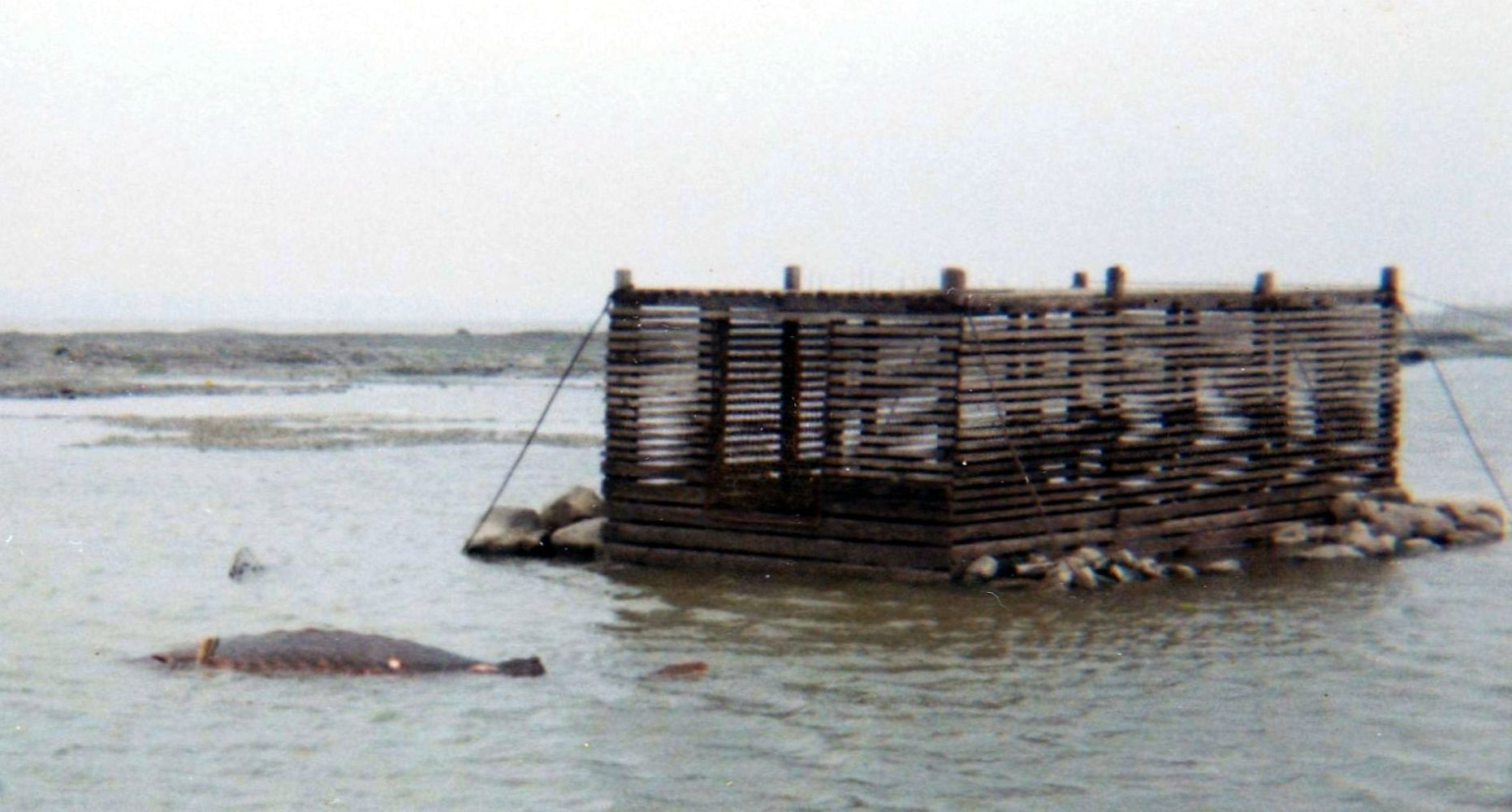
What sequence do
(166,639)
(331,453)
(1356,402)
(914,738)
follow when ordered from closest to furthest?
(914,738) < (166,639) < (1356,402) < (331,453)

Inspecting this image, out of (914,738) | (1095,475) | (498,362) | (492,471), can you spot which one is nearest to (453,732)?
(914,738)

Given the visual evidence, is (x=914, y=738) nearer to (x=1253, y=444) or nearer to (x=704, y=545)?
(x=704, y=545)

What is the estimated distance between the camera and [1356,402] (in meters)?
22.5

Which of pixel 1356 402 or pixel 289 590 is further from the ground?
pixel 1356 402

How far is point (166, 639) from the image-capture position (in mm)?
15398

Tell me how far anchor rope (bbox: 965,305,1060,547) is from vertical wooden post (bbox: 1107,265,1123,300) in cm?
225

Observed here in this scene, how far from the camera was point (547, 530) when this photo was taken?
21.3 meters

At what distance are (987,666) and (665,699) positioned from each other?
9.36ft

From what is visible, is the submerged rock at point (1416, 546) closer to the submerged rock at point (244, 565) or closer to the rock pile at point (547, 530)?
the rock pile at point (547, 530)

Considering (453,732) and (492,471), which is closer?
(453,732)

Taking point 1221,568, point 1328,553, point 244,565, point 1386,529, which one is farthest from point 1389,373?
point 244,565

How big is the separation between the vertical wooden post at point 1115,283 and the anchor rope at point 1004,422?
2251 mm

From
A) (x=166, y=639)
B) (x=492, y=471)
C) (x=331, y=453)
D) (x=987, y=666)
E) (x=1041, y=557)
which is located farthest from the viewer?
(x=331, y=453)

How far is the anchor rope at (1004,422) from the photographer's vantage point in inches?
674
